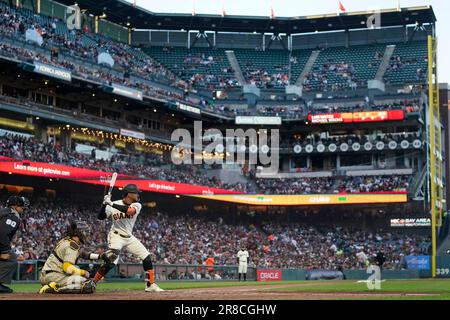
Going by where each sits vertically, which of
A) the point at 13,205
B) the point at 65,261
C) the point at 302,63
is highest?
the point at 302,63

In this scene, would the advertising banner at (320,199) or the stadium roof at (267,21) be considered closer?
the advertising banner at (320,199)

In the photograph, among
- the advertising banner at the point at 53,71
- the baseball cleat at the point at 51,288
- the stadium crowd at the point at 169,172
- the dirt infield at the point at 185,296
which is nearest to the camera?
the dirt infield at the point at 185,296

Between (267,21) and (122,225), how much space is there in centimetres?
6578

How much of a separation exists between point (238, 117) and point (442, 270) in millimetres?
26494

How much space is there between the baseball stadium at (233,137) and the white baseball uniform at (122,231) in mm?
18586

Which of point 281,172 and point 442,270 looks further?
point 281,172

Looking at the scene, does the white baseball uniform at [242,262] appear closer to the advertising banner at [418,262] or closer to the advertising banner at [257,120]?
the advertising banner at [418,262]

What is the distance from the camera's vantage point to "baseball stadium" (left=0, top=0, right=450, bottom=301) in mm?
46406

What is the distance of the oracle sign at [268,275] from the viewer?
4558 centimetres

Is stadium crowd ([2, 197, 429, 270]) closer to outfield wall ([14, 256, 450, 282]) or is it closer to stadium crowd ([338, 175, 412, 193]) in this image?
outfield wall ([14, 256, 450, 282])

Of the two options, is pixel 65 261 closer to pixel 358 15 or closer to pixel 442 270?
pixel 442 270

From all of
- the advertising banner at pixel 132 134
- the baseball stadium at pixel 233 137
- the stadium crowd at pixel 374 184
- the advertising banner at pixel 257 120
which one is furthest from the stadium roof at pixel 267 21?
the stadium crowd at pixel 374 184
